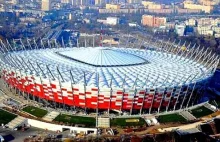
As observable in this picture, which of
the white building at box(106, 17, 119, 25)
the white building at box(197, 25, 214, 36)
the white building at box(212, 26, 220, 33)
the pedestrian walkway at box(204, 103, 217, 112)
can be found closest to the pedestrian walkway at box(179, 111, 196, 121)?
the pedestrian walkway at box(204, 103, 217, 112)

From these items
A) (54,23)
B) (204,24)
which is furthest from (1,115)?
Answer: (204,24)

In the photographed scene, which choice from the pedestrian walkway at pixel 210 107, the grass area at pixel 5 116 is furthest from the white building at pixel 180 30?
the grass area at pixel 5 116

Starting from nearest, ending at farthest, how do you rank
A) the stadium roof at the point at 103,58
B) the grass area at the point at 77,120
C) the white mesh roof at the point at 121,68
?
the grass area at the point at 77,120
the white mesh roof at the point at 121,68
the stadium roof at the point at 103,58

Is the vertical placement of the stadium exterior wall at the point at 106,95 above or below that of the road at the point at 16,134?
above

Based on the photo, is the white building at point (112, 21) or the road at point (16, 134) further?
the white building at point (112, 21)

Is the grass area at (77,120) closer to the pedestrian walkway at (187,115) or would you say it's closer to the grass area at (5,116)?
the grass area at (5,116)

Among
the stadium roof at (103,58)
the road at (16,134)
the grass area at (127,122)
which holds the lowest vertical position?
the road at (16,134)

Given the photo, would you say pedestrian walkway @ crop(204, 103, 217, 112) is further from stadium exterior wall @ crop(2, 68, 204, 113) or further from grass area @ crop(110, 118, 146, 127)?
grass area @ crop(110, 118, 146, 127)

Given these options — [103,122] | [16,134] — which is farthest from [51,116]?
[103,122]
